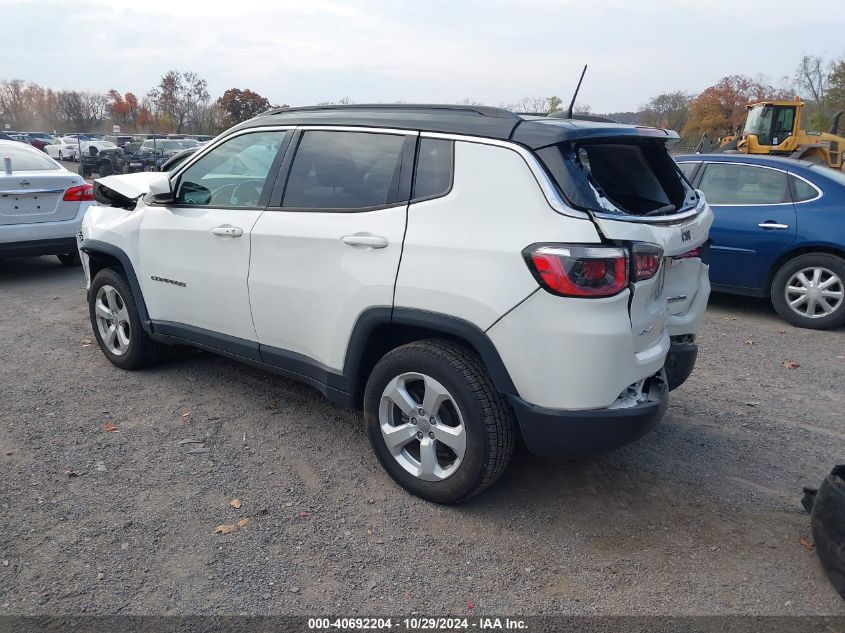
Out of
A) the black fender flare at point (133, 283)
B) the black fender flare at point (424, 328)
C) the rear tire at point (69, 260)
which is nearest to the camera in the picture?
the black fender flare at point (424, 328)

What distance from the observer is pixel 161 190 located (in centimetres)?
436

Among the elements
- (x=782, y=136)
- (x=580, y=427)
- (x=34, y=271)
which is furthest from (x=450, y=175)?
(x=782, y=136)

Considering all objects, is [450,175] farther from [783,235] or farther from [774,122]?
[774,122]

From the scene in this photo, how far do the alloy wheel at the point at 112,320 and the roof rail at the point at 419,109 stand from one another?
193 cm

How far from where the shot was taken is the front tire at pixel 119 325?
493 centimetres

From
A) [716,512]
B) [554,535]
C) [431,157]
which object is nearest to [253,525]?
[554,535]

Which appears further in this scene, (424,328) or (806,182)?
(806,182)

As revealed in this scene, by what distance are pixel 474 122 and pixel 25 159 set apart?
23.4 ft

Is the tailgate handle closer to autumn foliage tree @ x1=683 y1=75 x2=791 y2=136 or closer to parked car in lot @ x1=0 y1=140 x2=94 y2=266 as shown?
parked car in lot @ x1=0 y1=140 x2=94 y2=266

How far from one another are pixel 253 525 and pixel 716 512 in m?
2.25

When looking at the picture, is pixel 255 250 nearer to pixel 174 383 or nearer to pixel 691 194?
pixel 174 383

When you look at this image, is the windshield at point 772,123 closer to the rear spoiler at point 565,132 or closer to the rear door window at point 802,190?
the rear door window at point 802,190

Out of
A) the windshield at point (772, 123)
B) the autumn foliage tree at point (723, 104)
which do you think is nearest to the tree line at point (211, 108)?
the autumn foliage tree at point (723, 104)

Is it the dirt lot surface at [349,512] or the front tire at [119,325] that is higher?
the front tire at [119,325]
